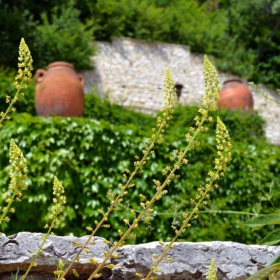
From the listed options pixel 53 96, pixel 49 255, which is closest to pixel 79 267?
pixel 49 255

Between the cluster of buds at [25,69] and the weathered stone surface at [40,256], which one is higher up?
the cluster of buds at [25,69]

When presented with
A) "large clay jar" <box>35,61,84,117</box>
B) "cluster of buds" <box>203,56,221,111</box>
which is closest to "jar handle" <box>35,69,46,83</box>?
"large clay jar" <box>35,61,84,117</box>

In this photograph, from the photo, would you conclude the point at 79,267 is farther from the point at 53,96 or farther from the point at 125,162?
the point at 53,96

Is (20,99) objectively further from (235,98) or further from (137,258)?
(137,258)

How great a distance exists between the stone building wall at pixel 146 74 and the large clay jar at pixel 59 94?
208 inches

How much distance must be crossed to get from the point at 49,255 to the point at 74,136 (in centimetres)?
405

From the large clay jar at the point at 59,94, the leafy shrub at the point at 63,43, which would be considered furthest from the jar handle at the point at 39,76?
the leafy shrub at the point at 63,43

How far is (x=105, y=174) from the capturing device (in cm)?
578

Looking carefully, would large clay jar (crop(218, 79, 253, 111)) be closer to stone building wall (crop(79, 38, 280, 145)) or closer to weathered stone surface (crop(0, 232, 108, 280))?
stone building wall (crop(79, 38, 280, 145))

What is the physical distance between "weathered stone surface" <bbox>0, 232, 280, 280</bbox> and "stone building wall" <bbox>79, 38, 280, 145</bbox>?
1161cm

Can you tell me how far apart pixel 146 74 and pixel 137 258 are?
42.9 feet

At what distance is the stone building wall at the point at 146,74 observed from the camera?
45.8 ft

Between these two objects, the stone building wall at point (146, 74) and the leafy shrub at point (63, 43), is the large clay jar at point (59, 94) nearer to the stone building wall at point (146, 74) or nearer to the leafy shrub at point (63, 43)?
the leafy shrub at point (63, 43)

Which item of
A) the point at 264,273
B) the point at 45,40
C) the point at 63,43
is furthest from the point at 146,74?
the point at 264,273
